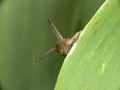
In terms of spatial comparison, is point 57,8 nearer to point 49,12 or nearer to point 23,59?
point 49,12

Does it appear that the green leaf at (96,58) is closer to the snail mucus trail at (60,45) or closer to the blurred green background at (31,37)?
the snail mucus trail at (60,45)

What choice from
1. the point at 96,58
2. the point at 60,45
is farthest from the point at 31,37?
the point at 96,58

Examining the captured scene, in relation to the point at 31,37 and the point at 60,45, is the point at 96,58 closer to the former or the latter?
the point at 60,45

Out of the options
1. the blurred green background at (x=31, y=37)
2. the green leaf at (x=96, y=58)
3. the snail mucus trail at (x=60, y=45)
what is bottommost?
the blurred green background at (x=31, y=37)

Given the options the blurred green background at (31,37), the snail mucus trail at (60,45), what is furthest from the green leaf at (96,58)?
the blurred green background at (31,37)

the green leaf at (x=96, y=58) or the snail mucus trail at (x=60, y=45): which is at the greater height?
the green leaf at (x=96, y=58)

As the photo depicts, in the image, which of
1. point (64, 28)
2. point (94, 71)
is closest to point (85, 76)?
point (94, 71)
